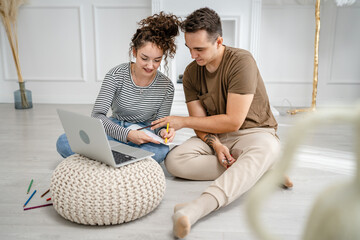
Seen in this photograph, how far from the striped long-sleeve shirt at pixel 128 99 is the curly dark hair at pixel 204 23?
1.29ft

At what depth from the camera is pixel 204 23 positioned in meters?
1.51

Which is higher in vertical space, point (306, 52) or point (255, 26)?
point (255, 26)

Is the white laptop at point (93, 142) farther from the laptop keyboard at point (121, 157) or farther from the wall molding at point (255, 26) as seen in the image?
the wall molding at point (255, 26)

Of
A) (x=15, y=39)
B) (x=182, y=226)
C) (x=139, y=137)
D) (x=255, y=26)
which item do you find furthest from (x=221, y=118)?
(x=15, y=39)

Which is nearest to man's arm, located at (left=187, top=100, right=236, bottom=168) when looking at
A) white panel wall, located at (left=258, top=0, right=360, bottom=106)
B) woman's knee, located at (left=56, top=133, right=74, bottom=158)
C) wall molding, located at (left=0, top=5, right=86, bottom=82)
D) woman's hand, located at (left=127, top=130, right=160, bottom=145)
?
woman's hand, located at (left=127, top=130, right=160, bottom=145)

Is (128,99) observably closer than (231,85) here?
No

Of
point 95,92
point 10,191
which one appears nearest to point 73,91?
point 95,92

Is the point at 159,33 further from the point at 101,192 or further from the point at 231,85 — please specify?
the point at 101,192

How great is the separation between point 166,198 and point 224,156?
33 centimetres

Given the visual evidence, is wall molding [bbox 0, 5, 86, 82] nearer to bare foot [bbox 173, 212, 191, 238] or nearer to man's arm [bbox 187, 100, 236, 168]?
man's arm [bbox 187, 100, 236, 168]

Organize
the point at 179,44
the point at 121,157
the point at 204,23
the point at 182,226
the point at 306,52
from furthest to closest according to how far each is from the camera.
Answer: the point at 179,44 → the point at 306,52 → the point at 204,23 → the point at 121,157 → the point at 182,226

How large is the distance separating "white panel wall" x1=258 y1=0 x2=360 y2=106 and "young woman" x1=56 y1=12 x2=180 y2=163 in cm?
209

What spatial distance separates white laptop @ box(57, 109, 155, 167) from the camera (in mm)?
1202

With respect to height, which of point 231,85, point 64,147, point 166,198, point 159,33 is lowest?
point 166,198
